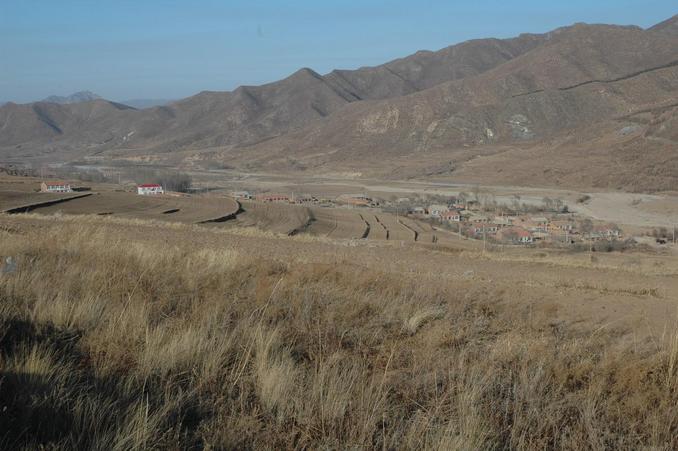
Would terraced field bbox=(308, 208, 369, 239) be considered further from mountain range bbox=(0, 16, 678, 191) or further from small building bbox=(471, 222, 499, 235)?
mountain range bbox=(0, 16, 678, 191)

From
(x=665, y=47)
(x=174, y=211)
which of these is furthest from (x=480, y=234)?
(x=665, y=47)

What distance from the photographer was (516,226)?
1912 inches

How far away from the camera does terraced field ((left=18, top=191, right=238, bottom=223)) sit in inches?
1385

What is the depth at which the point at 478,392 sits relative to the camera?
3.90 metres

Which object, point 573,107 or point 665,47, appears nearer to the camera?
point 573,107

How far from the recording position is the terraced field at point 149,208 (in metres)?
35.2

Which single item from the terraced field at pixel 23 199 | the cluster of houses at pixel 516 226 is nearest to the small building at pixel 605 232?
the cluster of houses at pixel 516 226

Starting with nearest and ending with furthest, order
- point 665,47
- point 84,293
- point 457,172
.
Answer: point 84,293
point 457,172
point 665,47

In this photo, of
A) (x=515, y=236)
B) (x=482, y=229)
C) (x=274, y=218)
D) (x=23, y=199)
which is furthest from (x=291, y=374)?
(x=482, y=229)

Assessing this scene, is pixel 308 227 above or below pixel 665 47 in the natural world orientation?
below

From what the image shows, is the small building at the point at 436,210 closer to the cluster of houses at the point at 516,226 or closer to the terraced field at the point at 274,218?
the cluster of houses at the point at 516,226

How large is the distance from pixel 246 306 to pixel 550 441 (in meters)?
2.95

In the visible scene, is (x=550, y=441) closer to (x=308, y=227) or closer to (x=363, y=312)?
(x=363, y=312)

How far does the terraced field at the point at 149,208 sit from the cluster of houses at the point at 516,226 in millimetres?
16977
